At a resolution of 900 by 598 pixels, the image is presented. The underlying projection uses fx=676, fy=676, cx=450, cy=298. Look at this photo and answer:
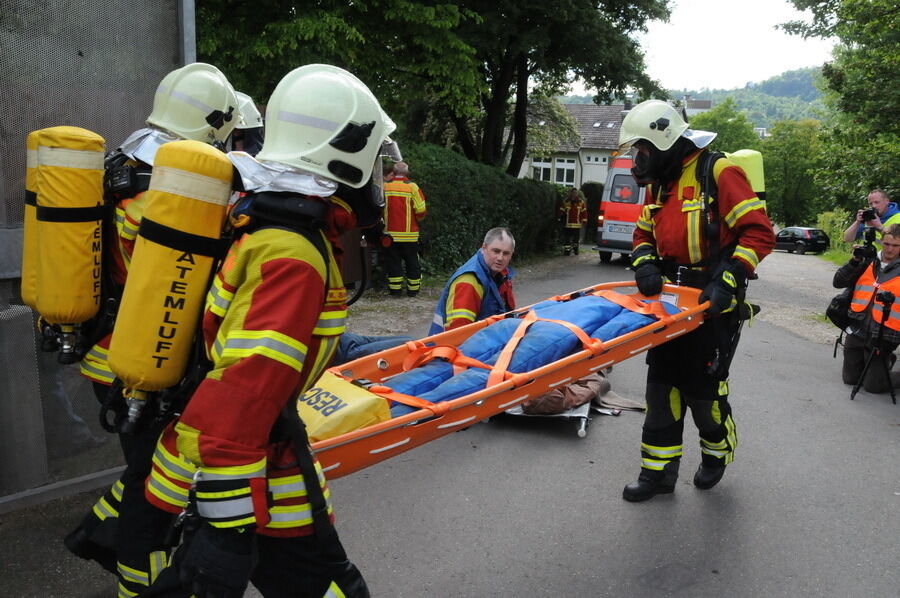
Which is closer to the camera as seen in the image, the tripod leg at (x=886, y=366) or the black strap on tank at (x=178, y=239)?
the black strap on tank at (x=178, y=239)

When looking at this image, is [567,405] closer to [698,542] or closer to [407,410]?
[698,542]

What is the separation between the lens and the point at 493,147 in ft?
65.7

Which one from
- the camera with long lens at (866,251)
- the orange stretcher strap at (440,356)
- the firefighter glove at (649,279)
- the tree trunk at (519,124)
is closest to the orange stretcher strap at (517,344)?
the orange stretcher strap at (440,356)

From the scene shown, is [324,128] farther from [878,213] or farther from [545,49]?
[545,49]

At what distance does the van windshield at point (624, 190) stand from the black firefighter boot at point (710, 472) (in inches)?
531

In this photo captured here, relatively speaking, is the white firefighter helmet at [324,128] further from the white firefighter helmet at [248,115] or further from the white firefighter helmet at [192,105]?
the white firefighter helmet at [248,115]

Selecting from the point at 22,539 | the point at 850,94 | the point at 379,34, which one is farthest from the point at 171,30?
the point at 850,94

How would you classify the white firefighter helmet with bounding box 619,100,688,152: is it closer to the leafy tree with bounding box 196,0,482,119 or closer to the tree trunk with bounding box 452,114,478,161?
the leafy tree with bounding box 196,0,482,119

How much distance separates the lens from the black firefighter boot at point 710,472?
13.6 feet

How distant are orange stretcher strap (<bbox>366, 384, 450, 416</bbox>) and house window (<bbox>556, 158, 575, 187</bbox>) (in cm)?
5229

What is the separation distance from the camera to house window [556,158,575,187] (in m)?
54.0

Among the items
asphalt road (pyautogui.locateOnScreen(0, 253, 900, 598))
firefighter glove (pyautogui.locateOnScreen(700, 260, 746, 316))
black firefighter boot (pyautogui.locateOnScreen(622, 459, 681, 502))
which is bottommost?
asphalt road (pyautogui.locateOnScreen(0, 253, 900, 598))

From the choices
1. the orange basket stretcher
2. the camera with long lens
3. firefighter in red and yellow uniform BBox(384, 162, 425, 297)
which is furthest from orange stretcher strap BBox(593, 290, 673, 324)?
firefighter in red and yellow uniform BBox(384, 162, 425, 297)

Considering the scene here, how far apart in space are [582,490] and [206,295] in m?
3.07
